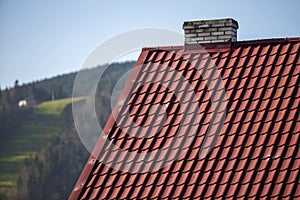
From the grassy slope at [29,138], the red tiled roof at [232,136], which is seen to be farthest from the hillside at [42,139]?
the red tiled roof at [232,136]

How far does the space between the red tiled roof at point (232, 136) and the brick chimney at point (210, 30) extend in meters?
0.28

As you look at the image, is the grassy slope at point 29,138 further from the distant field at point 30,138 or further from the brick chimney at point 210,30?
the brick chimney at point 210,30

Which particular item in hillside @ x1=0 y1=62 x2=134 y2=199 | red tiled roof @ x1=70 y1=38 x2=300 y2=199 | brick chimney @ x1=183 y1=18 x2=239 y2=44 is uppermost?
hillside @ x1=0 y1=62 x2=134 y2=199

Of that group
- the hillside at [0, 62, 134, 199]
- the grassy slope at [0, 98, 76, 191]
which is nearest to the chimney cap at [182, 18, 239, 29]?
the hillside at [0, 62, 134, 199]

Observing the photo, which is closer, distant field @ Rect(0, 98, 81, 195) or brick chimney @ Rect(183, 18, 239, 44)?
brick chimney @ Rect(183, 18, 239, 44)

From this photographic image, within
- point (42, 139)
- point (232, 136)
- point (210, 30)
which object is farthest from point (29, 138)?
point (232, 136)

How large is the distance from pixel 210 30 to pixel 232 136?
7.28 feet

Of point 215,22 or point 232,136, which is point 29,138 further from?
point 232,136

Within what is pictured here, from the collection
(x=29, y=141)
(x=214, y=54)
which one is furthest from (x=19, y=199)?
(x=214, y=54)

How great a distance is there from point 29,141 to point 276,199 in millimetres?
123900

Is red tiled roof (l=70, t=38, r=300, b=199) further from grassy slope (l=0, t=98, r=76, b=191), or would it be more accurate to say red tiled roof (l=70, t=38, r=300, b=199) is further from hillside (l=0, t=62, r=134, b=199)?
grassy slope (l=0, t=98, r=76, b=191)

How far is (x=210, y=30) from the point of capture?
32.9 ft

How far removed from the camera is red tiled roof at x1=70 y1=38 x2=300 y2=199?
7.93 meters

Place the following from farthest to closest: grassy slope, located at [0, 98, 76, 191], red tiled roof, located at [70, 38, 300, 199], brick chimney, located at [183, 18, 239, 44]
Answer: grassy slope, located at [0, 98, 76, 191], brick chimney, located at [183, 18, 239, 44], red tiled roof, located at [70, 38, 300, 199]
